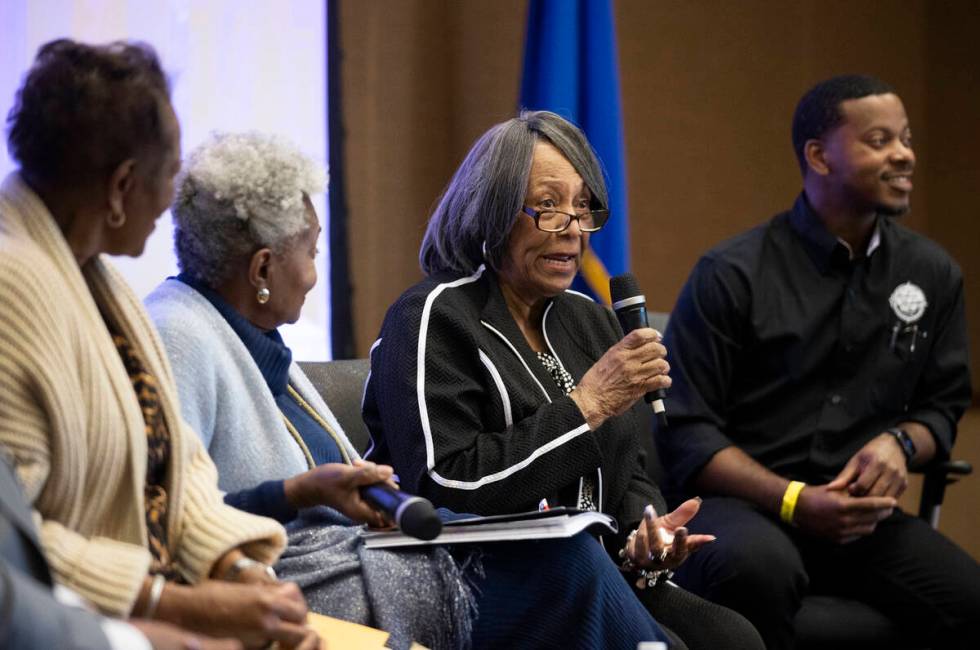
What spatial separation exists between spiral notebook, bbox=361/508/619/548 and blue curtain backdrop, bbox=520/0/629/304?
2090mm

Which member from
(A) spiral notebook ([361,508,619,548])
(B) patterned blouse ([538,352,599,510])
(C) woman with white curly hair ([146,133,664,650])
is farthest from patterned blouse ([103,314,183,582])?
(B) patterned blouse ([538,352,599,510])

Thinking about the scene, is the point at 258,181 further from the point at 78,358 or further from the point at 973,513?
the point at 973,513

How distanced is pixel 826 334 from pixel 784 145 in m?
1.74

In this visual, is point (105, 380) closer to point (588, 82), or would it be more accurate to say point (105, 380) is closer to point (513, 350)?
point (513, 350)

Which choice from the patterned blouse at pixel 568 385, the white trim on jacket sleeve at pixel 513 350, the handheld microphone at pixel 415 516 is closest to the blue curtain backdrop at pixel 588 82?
the patterned blouse at pixel 568 385

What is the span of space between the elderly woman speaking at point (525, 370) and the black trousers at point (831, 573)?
0.35 meters

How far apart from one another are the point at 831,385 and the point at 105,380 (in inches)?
89.9

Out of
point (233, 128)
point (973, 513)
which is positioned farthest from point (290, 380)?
point (973, 513)

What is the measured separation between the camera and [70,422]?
146 centimetres

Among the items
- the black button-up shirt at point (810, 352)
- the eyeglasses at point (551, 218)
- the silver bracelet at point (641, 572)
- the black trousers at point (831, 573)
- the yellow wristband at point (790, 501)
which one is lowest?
the black trousers at point (831, 573)

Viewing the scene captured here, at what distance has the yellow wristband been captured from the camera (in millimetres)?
3041

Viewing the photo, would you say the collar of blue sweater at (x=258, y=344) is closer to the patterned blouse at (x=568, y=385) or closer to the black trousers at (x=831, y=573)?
the patterned blouse at (x=568, y=385)

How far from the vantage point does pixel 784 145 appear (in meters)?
4.86

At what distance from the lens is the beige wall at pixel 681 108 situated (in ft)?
14.0
